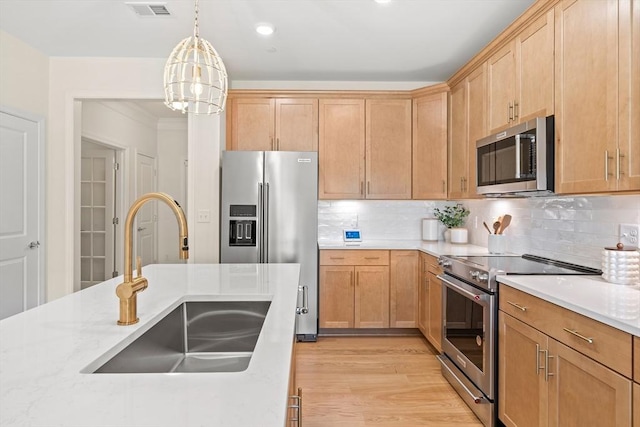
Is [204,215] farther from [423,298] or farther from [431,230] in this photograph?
[431,230]

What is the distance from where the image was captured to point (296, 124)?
4121mm

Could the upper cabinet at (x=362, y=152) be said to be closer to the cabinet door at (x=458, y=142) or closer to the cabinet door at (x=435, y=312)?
the cabinet door at (x=458, y=142)

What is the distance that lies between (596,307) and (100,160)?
18.7 ft

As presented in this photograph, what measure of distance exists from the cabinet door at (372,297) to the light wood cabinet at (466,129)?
1.03 meters

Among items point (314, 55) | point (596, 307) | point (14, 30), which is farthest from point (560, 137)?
point (14, 30)

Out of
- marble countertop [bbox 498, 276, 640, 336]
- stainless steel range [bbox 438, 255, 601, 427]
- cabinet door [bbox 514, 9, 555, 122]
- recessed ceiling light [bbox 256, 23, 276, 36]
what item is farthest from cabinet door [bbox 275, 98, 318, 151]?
marble countertop [bbox 498, 276, 640, 336]

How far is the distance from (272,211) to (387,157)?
4.32 feet

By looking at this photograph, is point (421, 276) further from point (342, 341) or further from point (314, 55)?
point (314, 55)

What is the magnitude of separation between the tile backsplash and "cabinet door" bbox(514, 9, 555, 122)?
626 mm

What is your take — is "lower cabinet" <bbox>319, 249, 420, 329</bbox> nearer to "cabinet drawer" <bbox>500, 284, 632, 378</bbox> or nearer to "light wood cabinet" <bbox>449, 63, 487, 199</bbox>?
"light wood cabinet" <bbox>449, 63, 487, 199</bbox>

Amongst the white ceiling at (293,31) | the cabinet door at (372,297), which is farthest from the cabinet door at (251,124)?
the cabinet door at (372,297)

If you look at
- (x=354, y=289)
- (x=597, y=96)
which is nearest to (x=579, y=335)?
(x=597, y=96)

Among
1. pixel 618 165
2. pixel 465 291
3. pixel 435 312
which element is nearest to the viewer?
pixel 618 165

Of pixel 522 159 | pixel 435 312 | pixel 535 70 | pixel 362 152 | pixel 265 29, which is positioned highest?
pixel 265 29
